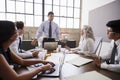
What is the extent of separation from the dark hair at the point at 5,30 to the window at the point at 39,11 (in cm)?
441

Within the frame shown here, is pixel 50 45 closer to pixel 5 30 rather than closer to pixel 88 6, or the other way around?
pixel 5 30

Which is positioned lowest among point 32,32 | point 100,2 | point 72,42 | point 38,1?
point 72,42

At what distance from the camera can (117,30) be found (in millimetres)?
1421

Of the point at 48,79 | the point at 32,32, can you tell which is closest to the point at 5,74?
the point at 48,79

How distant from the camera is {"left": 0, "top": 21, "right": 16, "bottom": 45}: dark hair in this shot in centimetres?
87

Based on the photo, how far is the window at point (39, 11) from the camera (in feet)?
16.4

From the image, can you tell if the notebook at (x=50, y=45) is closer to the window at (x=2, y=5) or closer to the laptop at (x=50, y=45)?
the laptop at (x=50, y=45)

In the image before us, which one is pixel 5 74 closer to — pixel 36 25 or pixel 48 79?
pixel 48 79

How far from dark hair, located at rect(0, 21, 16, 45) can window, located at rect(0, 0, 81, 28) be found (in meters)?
4.41

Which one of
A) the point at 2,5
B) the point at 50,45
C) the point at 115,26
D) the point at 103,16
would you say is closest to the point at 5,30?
the point at 115,26

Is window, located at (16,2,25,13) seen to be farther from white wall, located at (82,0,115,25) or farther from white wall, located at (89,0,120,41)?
white wall, located at (89,0,120,41)

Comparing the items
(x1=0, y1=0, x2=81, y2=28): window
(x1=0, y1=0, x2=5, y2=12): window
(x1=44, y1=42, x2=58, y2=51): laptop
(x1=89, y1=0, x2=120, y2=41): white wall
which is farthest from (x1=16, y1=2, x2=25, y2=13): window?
(x1=44, y1=42, x2=58, y2=51): laptop

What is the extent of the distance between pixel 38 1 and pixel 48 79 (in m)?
4.84

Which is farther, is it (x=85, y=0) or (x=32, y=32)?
(x=85, y=0)
